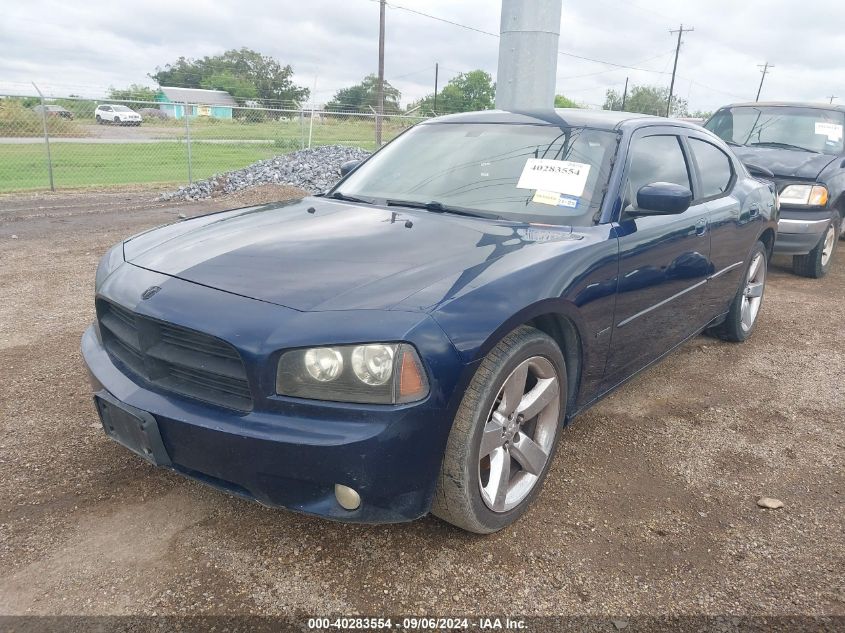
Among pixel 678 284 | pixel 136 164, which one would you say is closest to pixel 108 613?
pixel 678 284

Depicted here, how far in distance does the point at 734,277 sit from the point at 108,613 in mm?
4007

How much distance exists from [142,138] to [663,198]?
22.5 m

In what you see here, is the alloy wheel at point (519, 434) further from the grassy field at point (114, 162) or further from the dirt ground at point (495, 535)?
the grassy field at point (114, 162)

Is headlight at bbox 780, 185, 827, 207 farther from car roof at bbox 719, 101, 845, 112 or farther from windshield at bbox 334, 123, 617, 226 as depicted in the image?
windshield at bbox 334, 123, 617, 226

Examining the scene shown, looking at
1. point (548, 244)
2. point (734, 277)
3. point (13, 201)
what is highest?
point (548, 244)

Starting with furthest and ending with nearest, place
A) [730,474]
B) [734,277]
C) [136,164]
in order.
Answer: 1. [136,164]
2. [734,277]
3. [730,474]

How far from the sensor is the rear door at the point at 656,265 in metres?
2.96

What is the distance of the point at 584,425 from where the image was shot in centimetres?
345

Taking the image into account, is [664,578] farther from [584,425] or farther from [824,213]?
[824,213]

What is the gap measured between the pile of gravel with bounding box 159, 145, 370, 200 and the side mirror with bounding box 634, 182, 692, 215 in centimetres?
946

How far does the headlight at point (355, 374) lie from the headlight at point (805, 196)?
6.15 metres

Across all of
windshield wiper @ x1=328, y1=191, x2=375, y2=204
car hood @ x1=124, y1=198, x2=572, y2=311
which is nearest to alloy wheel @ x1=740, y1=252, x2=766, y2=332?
car hood @ x1=124, y1=198, x2=572, y2=311

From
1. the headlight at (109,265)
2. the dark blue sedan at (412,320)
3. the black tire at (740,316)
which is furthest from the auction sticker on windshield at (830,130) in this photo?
the headlight at (109,265)

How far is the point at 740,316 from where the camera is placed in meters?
4.70
